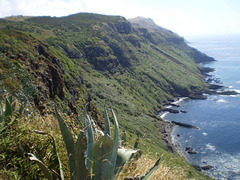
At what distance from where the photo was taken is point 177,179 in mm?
4457

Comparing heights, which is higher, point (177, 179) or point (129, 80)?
point (177, 179)

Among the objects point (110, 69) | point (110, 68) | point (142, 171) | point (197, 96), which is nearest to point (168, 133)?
point (197, 96)

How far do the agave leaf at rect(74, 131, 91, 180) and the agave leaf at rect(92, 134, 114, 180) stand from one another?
0.13 meters

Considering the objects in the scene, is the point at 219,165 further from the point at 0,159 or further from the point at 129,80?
the point at 129,80

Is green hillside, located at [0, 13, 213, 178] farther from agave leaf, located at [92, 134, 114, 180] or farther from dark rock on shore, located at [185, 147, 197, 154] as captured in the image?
agave leaf, located at [92, 134, 114, 180]

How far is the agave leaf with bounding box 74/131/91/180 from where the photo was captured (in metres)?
2.71

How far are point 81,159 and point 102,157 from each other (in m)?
0.27

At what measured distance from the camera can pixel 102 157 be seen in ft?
9.12

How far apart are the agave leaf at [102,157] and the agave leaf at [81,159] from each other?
13cm

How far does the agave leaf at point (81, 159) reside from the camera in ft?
8.89

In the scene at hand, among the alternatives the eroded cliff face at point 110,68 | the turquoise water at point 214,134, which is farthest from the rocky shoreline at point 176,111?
the eroded cliff face at point 110,68

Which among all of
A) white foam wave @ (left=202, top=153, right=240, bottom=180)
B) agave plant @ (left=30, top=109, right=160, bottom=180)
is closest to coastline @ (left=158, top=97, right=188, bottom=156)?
white foam wave @ (left=202, top=153, right=240, bottom=180)

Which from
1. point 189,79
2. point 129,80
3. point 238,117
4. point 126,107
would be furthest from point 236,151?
point 189,79

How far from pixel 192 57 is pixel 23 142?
647ft
